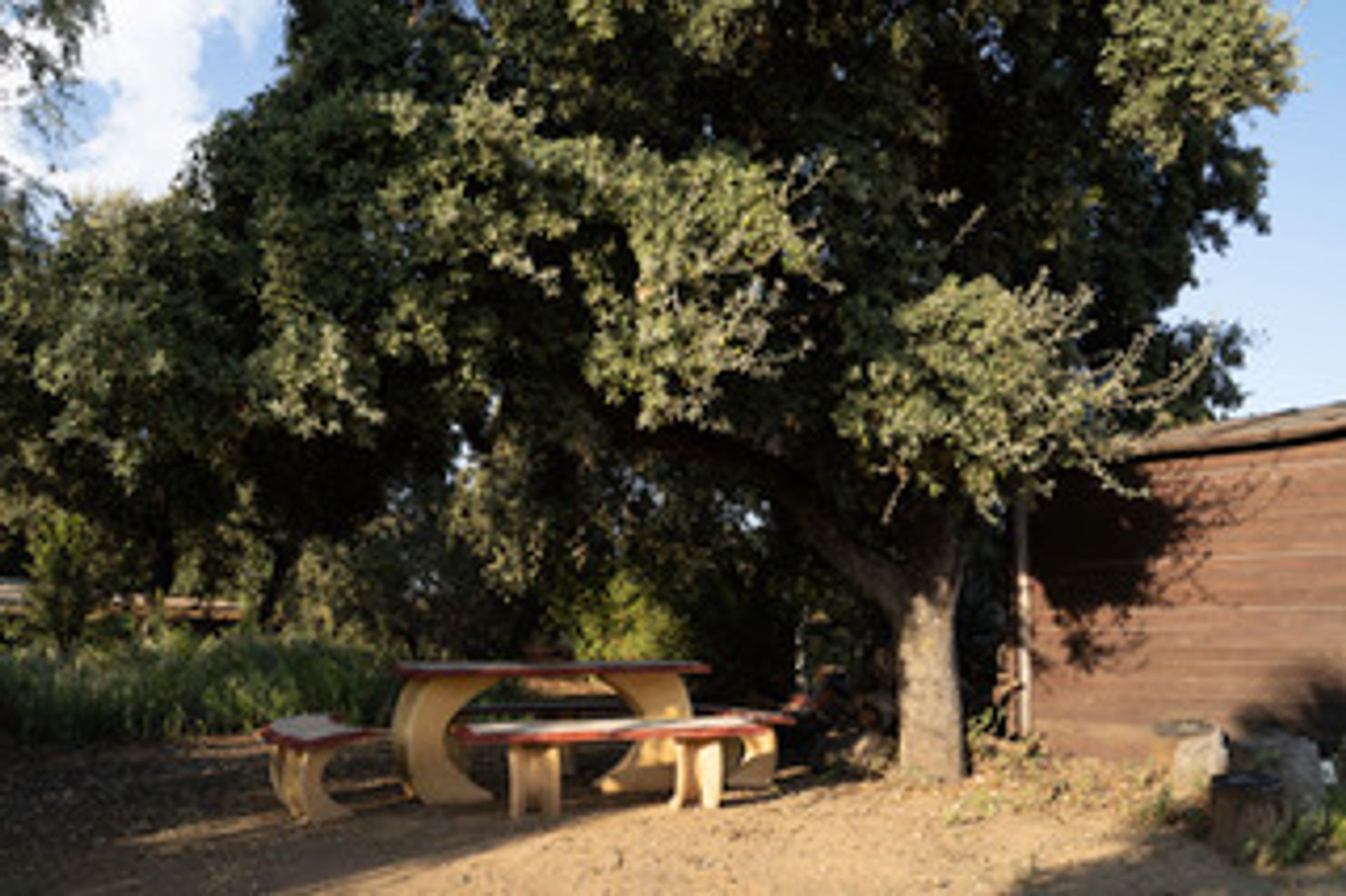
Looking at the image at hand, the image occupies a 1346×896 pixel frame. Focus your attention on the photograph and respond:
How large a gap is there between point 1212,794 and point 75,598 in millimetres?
15971

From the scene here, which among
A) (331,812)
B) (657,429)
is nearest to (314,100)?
(657,429)

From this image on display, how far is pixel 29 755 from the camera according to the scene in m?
10.6

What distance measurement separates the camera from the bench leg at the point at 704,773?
7.77 meters

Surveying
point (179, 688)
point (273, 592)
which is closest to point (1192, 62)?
point (179, 688)

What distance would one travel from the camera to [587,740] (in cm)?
761

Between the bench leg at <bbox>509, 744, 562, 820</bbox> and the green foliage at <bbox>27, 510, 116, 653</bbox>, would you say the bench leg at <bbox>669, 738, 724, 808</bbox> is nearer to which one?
the bench leg at <bbox>509, 744, 562, 820</bbox>

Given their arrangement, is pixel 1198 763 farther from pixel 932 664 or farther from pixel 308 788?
pixel 308 788

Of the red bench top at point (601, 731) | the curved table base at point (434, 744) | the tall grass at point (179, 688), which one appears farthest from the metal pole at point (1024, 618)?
the tall grass at point (179, 688)

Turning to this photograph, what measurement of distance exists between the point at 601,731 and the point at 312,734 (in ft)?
6.56

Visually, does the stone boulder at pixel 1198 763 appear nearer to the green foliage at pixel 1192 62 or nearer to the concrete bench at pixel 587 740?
the concrete bench at pixel 587 740

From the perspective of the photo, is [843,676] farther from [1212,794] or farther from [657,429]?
[1212,794]

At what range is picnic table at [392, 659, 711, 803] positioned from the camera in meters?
8.01

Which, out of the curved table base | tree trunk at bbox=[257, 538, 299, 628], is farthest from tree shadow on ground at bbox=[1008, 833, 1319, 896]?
tree trunk at bbox=[257, 538, 299, 628]

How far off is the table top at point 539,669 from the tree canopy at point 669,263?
1.76 metres
